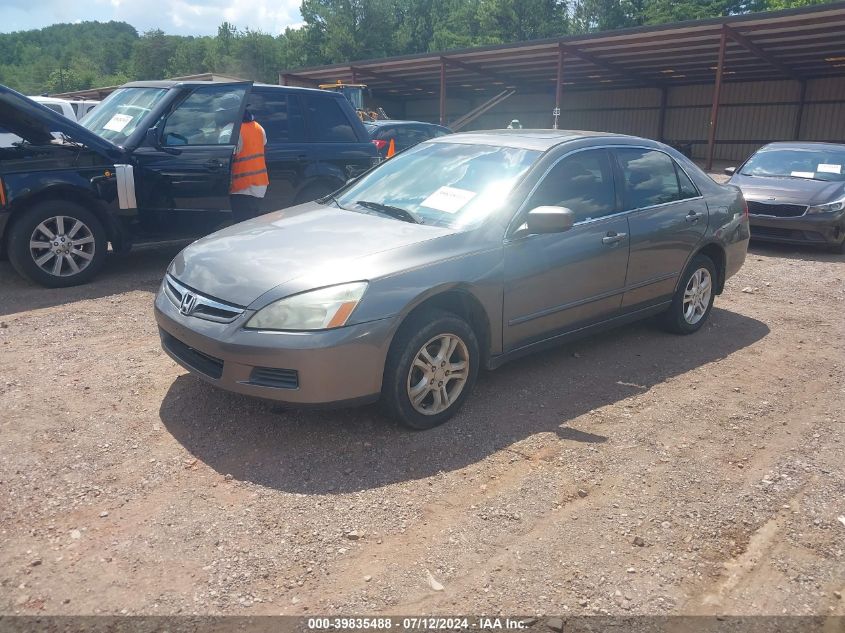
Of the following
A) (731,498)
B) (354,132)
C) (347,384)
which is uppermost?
(354,132)

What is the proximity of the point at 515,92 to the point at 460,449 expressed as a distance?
3043cm

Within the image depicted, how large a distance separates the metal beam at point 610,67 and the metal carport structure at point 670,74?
0.05m

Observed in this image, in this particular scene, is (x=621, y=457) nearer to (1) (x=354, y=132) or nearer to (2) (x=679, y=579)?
(2) (x=679, y=579)

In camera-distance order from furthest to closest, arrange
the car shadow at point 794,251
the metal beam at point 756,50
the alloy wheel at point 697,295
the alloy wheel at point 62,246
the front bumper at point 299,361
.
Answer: the metal beam at point 756,50 < the car shadow at point 794,251 < the alloy wheel at point 62,246 < the alloy wheel at point 697,295 < the front bumper at point 299,361

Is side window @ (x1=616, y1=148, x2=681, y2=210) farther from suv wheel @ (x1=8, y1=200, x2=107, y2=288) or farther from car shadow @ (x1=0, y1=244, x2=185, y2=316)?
suv wheel @ (x1=8, y1=200, x2=107, y2=288)

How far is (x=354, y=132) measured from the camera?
842 cm

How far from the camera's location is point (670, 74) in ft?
85.9

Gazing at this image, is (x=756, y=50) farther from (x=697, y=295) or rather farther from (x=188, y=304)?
(x=188, y=304)

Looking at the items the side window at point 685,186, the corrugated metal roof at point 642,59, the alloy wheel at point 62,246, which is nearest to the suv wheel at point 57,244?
the alloy wheel at point 62,246

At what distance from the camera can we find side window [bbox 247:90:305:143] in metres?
7.65

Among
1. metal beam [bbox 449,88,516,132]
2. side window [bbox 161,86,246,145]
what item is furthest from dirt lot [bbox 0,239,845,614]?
metal beam [bbox 449,88,516,132]

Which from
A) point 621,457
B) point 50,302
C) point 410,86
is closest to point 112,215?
point 50,302

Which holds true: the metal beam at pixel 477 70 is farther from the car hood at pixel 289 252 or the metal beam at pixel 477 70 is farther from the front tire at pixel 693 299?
the car hood at pixel 289 252

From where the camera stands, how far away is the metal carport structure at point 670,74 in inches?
714
